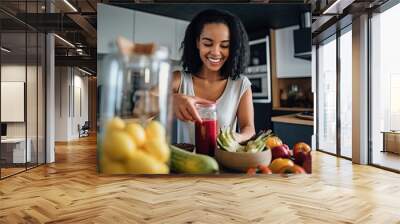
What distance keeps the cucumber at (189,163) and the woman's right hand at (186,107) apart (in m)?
0.31

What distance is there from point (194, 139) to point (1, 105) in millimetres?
3037

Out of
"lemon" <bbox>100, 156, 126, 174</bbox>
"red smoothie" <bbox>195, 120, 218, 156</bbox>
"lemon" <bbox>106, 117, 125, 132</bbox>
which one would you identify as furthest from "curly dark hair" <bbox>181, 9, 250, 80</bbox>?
"lemon" <bbox>100, 156, 126, 174</bbox>

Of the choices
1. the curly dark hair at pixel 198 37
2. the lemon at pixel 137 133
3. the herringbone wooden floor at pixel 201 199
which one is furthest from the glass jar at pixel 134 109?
the herringbone wooden floor at pixel 201 199

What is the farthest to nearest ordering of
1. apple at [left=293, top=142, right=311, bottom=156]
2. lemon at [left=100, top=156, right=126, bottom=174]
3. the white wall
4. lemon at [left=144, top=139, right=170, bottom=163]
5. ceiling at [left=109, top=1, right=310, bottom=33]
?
the white wall, apple at [left=293, top=142, right=311, bottom=156], ceiling at [left=109, top=1, right=310, bottom=33], lemon at [left=100, top=156, right=126, bottom=174], lemon at [left=144, top=139, right=170, bottom=163]

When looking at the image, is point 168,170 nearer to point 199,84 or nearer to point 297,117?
point 199,84

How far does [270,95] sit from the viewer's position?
12.4 ft

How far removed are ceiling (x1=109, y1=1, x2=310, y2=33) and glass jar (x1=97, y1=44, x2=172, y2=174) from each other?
0.54m

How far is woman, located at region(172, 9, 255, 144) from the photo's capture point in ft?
11.8

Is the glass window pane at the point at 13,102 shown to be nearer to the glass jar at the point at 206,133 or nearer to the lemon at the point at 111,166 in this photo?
the lemon at the point at 111,166

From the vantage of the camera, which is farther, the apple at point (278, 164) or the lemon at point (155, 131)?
the apple at point (278, 164)

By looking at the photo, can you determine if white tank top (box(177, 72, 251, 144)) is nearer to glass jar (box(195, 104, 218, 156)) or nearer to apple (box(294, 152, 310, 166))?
glass jar (box(195, 104, 218, 156))

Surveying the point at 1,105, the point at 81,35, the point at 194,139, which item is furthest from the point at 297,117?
the point at 81,35

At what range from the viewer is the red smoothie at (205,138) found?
3566 millimetres

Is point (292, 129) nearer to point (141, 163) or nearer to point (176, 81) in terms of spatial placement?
point (176, 81)
